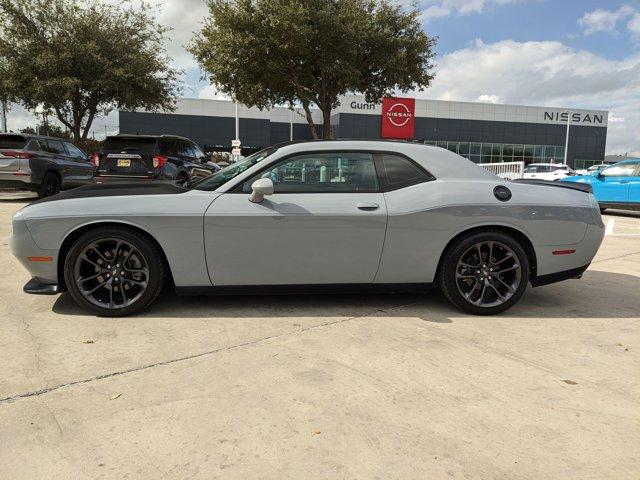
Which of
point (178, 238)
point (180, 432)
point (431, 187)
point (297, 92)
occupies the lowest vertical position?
point (180, 432)

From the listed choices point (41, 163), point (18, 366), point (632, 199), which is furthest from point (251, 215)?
point (632, 199)

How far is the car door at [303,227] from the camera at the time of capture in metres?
3.97

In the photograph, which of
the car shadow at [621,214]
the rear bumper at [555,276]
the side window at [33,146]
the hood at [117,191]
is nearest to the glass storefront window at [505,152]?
the car shadow at [621,214]

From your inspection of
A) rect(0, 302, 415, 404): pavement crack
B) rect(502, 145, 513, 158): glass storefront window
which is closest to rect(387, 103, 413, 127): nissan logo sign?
rect(0, 302, 415, 404): pavement crack

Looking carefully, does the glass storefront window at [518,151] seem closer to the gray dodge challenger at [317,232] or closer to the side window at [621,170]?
the side window at [621,170]

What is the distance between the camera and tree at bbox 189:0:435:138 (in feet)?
53.6

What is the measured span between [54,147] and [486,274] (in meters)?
12.0

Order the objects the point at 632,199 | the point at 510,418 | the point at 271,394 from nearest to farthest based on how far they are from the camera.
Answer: the point at 510,418 → the point at 271,394 → the point at 632,199

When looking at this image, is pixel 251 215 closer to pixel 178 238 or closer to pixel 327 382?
pixel 178 238

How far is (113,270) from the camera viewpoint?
4.00 metres

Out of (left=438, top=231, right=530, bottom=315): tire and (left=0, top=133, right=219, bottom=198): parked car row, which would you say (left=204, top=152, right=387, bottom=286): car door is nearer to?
(left=438, top=231, right=530, bottom=315): tire

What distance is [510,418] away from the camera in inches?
104

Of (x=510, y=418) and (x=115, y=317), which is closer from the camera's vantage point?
(x=510, y=418)

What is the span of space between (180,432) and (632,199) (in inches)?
539
